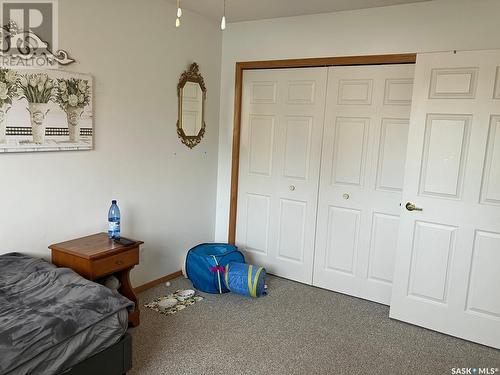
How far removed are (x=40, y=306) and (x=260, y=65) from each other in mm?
2754

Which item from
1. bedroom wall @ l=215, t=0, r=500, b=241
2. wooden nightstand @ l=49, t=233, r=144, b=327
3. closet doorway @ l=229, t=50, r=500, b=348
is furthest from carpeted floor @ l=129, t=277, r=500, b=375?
bedroom wall @ l=215, t=0, r=500, b=241

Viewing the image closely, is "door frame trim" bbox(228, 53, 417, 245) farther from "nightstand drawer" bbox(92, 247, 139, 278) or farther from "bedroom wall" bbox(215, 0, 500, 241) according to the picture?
"nightstand drawer" bbox(92, 247, 139, 278)

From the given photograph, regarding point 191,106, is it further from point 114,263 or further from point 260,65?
point 114,263

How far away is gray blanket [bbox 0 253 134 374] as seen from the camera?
1.78m

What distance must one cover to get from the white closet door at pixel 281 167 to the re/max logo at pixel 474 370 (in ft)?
4.92

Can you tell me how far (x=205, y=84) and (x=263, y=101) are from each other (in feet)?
1.88

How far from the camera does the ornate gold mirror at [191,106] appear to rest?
145 inches

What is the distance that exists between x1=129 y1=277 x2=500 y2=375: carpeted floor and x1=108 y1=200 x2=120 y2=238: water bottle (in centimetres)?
66

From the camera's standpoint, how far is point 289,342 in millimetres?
2811

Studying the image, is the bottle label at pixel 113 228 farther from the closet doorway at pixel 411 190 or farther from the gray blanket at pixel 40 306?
the closet doorway at pixel 411 190

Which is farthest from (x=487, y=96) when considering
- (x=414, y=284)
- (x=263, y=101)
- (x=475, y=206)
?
(x=263, y=101)

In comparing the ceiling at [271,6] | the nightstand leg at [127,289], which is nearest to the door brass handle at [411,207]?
the ceiling at [271,6]

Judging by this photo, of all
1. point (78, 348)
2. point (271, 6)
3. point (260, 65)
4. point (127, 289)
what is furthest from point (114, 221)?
point (271, 6)

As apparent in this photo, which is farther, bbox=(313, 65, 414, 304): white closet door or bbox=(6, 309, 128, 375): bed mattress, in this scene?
bbox=(313, 65, 414, 304): white closet door
